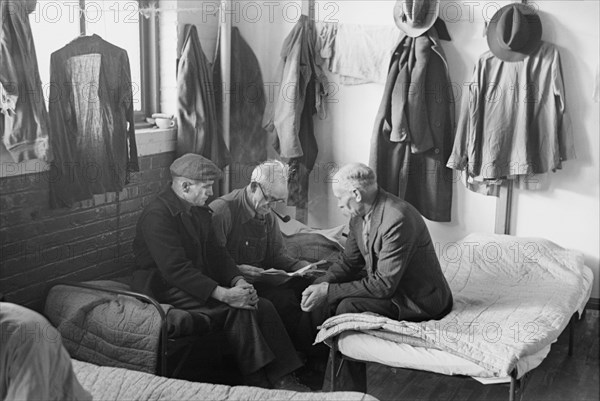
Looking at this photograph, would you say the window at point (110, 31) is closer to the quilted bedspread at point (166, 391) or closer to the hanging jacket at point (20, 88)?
the hanging jacket at point (20, 88)

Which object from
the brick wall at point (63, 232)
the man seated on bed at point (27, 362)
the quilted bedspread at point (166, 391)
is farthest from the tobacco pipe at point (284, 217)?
the man seated on bed at point (27, 362)

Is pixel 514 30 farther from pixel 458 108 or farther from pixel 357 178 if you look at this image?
pixel 357 178

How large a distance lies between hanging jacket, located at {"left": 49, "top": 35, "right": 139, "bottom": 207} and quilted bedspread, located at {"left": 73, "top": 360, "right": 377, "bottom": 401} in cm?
63

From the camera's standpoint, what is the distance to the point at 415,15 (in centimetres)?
296

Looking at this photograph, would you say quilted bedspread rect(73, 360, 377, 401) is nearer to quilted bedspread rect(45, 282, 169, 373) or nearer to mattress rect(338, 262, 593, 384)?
quilted bedspread rect(45, 282, 169, 373)

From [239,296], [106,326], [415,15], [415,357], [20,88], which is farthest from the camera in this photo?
[415,15]

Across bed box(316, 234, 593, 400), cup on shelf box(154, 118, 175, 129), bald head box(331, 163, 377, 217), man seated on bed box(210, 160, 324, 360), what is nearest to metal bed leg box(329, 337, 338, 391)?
bed box(316, 234, 593, 400)

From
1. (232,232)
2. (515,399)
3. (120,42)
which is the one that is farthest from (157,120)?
(515,399)

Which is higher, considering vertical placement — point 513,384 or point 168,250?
point 168,250

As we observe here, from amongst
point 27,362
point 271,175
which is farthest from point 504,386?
point 27,362

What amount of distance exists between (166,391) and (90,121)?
0.94 meters

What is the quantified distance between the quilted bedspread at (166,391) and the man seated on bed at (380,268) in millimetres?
576

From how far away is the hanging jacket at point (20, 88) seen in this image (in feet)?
7.86

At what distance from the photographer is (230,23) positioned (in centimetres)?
300
